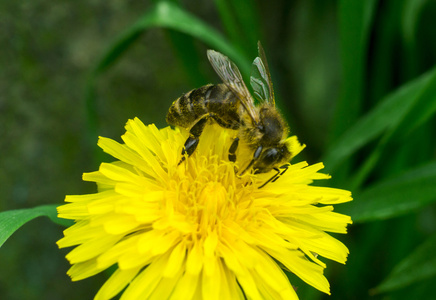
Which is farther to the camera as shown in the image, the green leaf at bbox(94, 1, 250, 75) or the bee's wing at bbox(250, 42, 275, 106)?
the green leaf at bbox(94, 1, 250, 75)

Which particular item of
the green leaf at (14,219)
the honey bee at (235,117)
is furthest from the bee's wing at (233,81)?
the green leaf at (14,219)

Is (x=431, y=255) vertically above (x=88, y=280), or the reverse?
(x=88, y=280)

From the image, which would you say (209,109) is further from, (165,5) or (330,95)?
(330,95)

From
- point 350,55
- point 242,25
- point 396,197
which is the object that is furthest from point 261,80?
point 242,25

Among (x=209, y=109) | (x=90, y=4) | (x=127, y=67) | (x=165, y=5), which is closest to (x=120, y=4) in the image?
(x=90, y=4)

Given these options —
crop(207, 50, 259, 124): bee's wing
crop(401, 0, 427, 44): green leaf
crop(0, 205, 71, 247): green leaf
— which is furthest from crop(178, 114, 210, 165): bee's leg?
crop(401, 0, 427, 44): green leaf

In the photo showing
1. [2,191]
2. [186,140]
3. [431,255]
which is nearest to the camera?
[186,140]

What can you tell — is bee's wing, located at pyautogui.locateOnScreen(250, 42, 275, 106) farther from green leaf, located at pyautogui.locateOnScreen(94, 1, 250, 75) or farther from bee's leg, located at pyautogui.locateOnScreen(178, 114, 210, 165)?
green leaf, located at pyautogui.locateOnScreen(94, 1, 250, 75)
